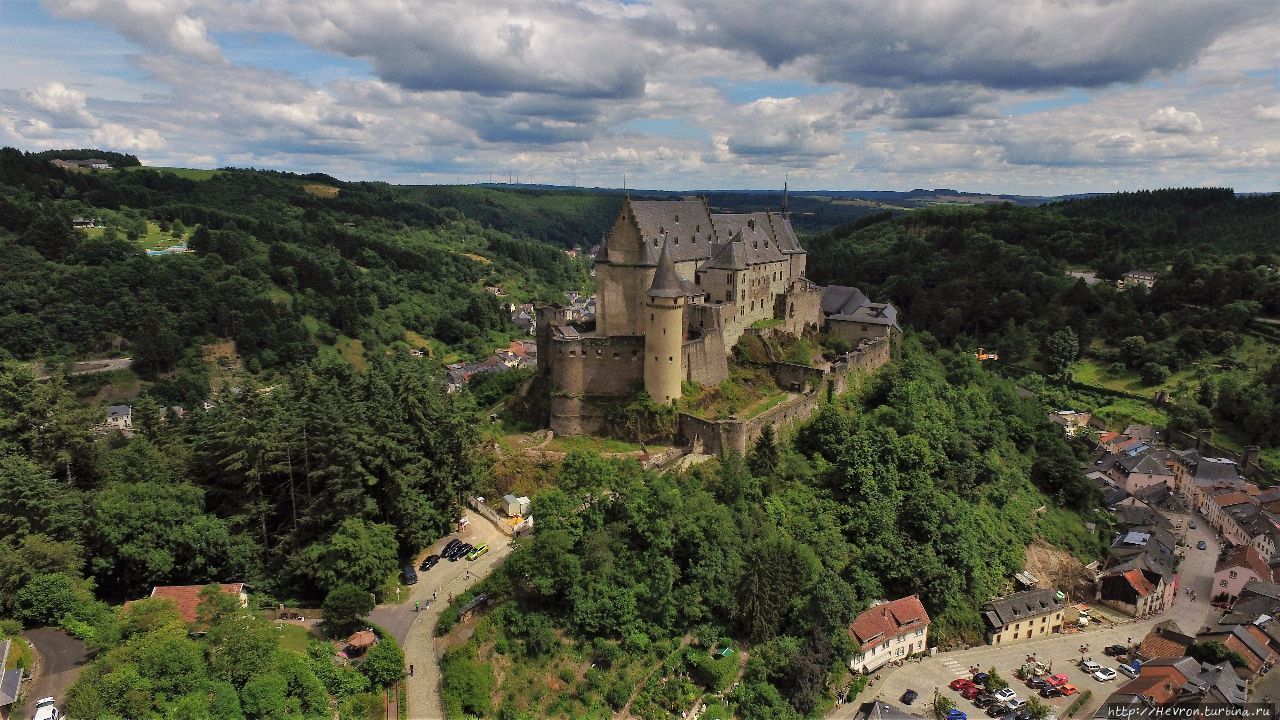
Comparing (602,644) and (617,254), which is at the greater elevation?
(617,254)

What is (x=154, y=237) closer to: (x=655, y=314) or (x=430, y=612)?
(x=655, y=314)

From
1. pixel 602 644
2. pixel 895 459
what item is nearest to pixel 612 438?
pixel 602 644

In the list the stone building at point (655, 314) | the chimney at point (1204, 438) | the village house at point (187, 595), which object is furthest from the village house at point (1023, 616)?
the village house at point (187, 595)

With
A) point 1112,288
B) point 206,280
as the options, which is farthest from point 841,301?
point 206,280

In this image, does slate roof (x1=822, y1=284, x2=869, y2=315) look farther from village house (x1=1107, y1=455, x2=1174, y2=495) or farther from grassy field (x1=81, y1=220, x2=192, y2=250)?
grassy field (x1=81, y1=220, x2=192, y2=250)

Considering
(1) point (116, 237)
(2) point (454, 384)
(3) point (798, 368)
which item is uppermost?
(1) point (116, 237)

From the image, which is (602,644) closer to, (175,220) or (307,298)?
(307,298)
